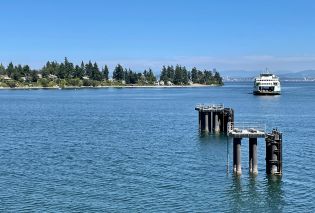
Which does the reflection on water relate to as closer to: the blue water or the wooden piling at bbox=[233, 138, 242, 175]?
the blue water

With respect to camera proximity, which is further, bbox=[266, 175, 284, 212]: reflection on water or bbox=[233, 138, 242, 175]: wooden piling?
bbox=[233, 138, 242, 175]: wooden piling

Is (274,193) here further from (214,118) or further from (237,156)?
(214,118)

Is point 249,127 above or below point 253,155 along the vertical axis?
below

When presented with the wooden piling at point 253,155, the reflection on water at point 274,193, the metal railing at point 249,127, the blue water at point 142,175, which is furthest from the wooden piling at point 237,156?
the reflection on water at point 274,193

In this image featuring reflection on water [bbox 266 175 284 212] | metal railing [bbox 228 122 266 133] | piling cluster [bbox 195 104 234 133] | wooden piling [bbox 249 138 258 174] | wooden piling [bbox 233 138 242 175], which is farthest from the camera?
piling cluster [bbox 195 104 234 133]

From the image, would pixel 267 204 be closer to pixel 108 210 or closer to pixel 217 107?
pixel 108 210

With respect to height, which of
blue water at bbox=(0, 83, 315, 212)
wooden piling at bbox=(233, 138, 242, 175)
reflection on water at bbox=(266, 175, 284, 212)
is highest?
wooden piling at bbox=(233, 138, 242, 175)

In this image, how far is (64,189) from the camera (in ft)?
165

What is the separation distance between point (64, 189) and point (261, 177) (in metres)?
20.1

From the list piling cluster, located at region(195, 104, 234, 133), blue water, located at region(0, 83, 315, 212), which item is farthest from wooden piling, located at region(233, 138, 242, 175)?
piling cluster, located at region(195, 104, 234, 133)

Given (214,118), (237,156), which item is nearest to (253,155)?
(237,156)

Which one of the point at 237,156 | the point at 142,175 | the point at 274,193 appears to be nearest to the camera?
the point at 274,193

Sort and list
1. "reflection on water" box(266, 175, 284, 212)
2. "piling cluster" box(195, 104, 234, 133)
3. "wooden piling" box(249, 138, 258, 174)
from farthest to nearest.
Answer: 1. "piling cluster" box(195, 104, 234, 133)
2. "wooden piling" box(249, 138, 258, 174)
3. "reflection on water" box(266, 175, 284, 212)

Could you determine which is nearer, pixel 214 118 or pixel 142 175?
pixel 142 175
